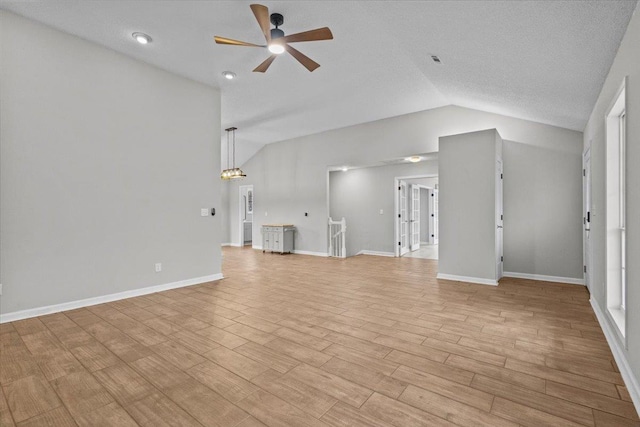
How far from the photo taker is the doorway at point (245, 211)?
10.3m

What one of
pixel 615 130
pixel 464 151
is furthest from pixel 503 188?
pixel 615 130

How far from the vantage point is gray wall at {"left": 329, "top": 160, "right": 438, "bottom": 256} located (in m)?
8.08

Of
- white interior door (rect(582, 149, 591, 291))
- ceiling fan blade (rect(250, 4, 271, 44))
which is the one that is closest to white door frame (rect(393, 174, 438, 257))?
white interior door (rect(582, 149, 591, 291))

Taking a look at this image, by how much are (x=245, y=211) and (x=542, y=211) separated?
844 cm

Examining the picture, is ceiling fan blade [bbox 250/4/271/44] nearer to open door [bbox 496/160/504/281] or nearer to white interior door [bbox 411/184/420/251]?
open door [bbox 496/160/504/281]


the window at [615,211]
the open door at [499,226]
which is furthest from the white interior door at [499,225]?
the window at [615,211]

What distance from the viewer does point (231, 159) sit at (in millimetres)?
9422

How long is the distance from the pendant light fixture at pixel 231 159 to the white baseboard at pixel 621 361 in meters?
6.88

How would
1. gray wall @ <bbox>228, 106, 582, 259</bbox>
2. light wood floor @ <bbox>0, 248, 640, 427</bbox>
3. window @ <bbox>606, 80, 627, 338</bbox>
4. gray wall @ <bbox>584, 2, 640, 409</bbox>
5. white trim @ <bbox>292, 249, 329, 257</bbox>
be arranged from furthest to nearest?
white trim @ <bbox>292, 249, 329, 257</bbox>, gray wall @ <bbox>228, 106, 582, 259</bbox>, window @ <bbox>606, 80, 627, 338</bbox>, gray wall @ <bbox>584, 2, 640, 409</bbox>, light wood floor @ <bbox>0, 248, 640, 427</bbox>

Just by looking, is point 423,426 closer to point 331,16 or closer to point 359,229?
point 331,16

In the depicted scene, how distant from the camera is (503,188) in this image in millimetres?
5520

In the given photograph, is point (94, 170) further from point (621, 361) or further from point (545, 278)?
point (545, 278)

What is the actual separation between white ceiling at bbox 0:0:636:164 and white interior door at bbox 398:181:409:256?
2.93 m

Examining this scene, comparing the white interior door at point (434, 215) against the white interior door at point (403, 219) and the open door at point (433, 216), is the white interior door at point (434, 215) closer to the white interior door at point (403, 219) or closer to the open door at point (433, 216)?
the open door at point (433, 216)
